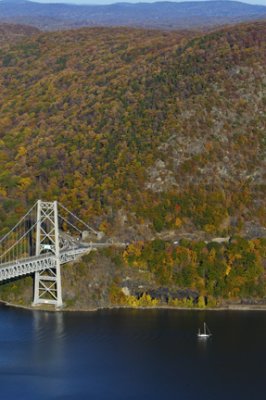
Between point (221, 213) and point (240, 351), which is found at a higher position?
point (221, 213)

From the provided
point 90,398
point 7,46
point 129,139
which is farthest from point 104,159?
point 7,46

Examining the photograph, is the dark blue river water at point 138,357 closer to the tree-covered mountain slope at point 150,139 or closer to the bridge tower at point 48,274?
the bridge tower at point 48,274

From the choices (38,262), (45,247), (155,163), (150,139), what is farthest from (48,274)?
(150,139)

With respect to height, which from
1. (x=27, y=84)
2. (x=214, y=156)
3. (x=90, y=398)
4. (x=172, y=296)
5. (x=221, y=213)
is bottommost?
(x=90, y=398)

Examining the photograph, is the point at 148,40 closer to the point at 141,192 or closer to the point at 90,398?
the point at 141,192

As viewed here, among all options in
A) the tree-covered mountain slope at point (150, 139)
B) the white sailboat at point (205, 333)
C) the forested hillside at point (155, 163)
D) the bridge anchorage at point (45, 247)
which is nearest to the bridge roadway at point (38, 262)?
the bridge anchorage at point (45, 247)

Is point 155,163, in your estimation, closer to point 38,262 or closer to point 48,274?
point 48,274
